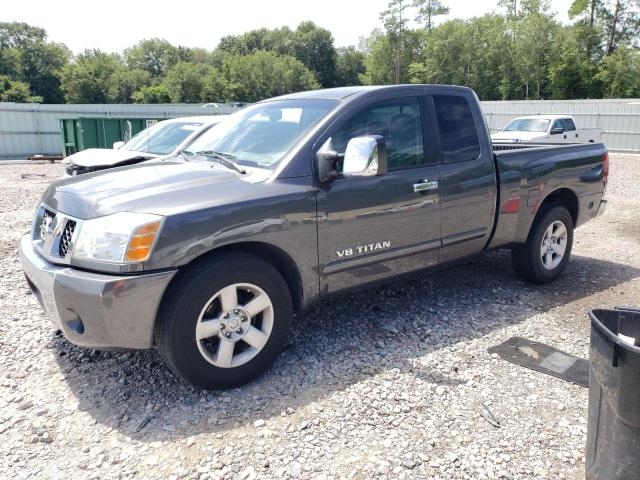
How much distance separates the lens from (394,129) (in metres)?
4.05

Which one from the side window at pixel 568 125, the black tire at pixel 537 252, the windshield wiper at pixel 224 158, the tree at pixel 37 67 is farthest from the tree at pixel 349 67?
the windshield wiper at pixel 224 158

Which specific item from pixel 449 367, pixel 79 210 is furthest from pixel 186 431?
pixel 449 367

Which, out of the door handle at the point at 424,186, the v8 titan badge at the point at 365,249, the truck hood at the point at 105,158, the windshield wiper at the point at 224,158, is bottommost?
the v8 titan badge at the point at 365,249

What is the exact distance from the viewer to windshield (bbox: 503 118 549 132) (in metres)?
18.6

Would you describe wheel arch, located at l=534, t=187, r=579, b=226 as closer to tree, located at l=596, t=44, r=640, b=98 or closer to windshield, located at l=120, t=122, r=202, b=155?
windshield, located at l=120, t=122, r=202, b=155

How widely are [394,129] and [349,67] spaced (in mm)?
100948

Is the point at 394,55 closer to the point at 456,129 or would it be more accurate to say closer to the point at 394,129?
the point at 456,129

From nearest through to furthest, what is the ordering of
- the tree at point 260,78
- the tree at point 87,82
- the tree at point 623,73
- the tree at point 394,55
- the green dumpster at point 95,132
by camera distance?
the green dumpster at point 95,132, the tree at point 623,73, the tree at point 394,55, the tree at point 87,82, the tree at point 260,78

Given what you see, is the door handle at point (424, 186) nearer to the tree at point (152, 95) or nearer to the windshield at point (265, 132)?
the windshield at point (265, 132)

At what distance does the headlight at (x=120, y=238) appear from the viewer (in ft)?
9.45

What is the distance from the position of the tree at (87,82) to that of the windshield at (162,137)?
70053 mm

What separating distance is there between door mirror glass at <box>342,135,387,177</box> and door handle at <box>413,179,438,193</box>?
68 centimetres

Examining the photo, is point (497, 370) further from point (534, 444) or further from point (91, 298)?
point (91, 298)

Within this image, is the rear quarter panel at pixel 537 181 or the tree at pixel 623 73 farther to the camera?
the tree at pixel 623 73
